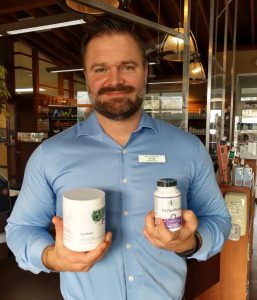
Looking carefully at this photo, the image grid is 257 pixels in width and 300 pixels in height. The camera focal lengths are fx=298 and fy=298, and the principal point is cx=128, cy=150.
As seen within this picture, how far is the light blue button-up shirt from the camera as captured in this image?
993 mm

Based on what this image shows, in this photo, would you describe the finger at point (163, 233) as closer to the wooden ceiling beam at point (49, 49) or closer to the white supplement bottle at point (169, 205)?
the white supplement bottle at point (169, 205)

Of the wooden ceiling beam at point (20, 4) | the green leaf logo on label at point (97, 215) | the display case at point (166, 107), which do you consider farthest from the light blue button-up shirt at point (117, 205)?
the wooden ceiling beam at point (20, 4)

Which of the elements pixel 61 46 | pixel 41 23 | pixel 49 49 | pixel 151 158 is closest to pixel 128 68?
pixel 151 158

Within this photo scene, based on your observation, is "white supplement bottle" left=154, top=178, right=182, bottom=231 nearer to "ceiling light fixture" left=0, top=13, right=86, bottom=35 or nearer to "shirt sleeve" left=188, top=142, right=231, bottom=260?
"shirt sleeve" left=188, top=142, right=231, bottom=260

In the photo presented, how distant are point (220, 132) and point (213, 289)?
2.99 meters

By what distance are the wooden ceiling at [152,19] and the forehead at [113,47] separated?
2.65 meters

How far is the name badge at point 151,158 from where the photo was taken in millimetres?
1043

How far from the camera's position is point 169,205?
75cm

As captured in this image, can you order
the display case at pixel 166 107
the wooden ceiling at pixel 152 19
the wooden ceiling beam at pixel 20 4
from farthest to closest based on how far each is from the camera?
1. the wooden ceiling at pixel 152 19
2. the wooden ceiling beam at pixel 20 4
3. the display case at pixel 166 107

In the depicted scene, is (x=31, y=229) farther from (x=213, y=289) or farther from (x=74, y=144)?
(x=213, y=289)

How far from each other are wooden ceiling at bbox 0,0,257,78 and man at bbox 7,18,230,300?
8.91ft

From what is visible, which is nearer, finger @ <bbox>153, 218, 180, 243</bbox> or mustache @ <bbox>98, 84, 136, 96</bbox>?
finger @ <bbox>153, 218, 180, 243</bbox>

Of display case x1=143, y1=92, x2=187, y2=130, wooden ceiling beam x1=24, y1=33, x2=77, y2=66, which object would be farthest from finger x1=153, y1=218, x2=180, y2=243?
wooden ceiling beam x1=24, y1=33, x2=77, y2=66

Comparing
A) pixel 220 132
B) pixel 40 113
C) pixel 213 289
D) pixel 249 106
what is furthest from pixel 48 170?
pixel 40 113
